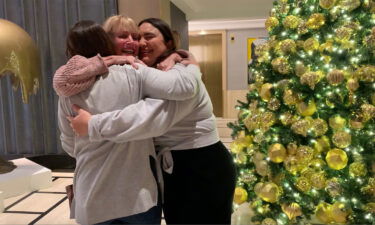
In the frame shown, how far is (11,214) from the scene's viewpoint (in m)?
3.05

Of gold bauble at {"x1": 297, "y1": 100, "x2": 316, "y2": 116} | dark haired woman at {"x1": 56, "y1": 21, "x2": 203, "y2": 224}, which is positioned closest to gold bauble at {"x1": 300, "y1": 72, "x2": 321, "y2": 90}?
gold bauble at {"x1": 297, "y1": 100, "x2": 316, "y2": 116}

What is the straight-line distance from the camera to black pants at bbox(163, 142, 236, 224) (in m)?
1.28

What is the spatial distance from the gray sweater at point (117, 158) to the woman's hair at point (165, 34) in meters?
0.28

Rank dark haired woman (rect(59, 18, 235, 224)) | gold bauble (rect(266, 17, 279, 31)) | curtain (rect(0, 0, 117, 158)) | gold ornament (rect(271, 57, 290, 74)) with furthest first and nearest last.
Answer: curtain (rect(0, 0, 117, 158)) → gold bauble (rect(266, 17, 279, 31)) → gold ornament (rect(271, 57, 290, 74)) → dark haired woman (rect(59, 18, 235, 224))

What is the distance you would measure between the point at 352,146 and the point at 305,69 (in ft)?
1.87

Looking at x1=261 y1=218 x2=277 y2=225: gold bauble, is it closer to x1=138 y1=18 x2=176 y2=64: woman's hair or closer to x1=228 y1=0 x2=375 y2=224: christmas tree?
x1=228 y1=0 x2=375 y2=224: christmas tree

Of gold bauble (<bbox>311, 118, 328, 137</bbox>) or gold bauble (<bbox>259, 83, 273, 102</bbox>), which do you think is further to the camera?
gold bauble (<bbox>259, 83, 273, 102</bbox>)

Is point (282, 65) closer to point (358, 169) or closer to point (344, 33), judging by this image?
point (344, 33)

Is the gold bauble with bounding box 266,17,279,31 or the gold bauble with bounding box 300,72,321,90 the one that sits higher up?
the gold bauble with bounding box 266,17,279,31

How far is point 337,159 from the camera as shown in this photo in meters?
2.10

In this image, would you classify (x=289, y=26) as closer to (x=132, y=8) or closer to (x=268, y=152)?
(x=268, y=152)

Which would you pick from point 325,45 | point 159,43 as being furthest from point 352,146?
point 159,43

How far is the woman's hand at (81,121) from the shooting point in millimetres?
1101

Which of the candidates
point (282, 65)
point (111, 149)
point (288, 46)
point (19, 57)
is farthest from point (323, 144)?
point (19, 57)
